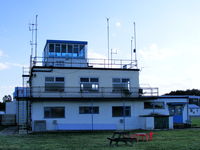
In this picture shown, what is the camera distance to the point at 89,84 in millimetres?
32469

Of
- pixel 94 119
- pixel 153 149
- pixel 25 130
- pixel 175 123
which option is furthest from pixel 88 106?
pixel 153 149

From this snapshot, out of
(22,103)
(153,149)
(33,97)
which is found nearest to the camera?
(153,149)

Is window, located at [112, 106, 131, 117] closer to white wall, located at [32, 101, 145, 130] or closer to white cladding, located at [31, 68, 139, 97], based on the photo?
white wall, located at [32, 101, 145, 130]

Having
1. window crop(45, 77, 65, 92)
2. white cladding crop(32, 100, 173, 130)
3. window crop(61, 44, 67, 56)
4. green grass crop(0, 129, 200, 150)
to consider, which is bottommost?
green grass crop(0, 129, 200, 150)

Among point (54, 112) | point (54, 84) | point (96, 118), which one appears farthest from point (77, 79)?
point (96, 118)

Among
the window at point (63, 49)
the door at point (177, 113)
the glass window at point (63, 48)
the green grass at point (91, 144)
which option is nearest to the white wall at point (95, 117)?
the door at point (177, 113)

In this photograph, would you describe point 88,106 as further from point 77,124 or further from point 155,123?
point 155,123

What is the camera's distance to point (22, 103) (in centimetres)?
3947

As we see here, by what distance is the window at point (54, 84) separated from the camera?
3133cm

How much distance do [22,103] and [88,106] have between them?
10.8 meters

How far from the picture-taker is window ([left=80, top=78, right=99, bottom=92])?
32.3m

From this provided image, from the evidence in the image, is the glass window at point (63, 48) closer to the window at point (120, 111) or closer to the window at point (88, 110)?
the window at point (88, 110)

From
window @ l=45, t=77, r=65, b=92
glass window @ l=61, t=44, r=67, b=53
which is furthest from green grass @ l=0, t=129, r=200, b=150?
glass window @ l=61, t=44, r=67, b=53

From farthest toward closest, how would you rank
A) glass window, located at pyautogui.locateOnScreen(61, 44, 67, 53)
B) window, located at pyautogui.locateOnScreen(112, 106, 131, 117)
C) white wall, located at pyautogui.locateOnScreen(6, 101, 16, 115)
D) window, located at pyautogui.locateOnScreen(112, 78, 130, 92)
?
white wall, located at pyautogui.locateOnScreen(6, 101, 16, 115)
glass window, located at pyautogui.locateOnScreen(61, 44, 67, 53)
window, located at pyautogui.locateOnScreen(112, 78, 130, 92)
window, located at pyautogui.locateOnScreen(112, 106, 131, 117)
